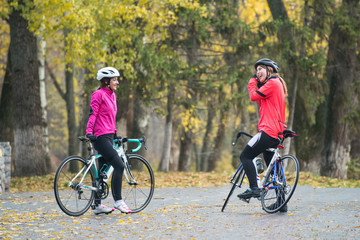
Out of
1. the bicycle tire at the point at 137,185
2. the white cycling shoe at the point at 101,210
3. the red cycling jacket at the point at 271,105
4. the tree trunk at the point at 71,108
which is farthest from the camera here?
the tree trunk at the point at 71,108

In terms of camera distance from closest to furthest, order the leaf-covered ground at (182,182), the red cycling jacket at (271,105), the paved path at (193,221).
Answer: the paved path at (193,221) → the red cycling jacket at (271,105) → the leaf-covered ground at (182,182)

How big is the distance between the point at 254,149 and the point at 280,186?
577mm

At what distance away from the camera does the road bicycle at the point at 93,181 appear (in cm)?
761

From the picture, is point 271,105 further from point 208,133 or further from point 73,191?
point 208,133

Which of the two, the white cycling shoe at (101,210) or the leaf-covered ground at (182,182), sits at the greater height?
the white cycling shoe at (101,210)

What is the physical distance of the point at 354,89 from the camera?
61.1 feet

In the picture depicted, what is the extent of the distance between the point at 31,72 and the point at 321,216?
397 inches

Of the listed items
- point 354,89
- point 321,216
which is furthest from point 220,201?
point 354,89

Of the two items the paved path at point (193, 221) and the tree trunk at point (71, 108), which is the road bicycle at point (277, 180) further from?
the tree trunk at point (71, 108)

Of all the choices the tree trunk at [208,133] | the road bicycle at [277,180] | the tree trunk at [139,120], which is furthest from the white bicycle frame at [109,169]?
the tree trunk at [208,133]

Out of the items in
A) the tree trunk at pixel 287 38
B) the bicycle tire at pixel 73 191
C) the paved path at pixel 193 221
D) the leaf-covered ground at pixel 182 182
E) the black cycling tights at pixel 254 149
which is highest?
the tree trunk at pixel 287 38

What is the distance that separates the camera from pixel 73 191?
25.2ft

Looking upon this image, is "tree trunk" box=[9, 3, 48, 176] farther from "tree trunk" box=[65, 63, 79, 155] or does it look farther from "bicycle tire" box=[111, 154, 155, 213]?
"tree trunk" box=[65, 63, 79, 155]

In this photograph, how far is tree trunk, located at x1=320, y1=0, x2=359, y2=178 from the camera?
1819 cm
